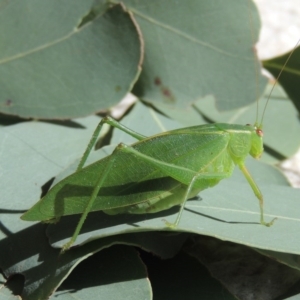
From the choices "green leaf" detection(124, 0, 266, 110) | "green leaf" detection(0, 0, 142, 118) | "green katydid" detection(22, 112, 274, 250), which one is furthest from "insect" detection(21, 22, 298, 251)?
"green leaf" detection(124, 0, 266, 110)

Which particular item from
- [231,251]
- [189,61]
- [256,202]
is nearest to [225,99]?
[189,61]

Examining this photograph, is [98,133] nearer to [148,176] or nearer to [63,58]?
[148,176]

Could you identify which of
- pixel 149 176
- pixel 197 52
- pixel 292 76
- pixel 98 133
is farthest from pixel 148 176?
pixel 292 76

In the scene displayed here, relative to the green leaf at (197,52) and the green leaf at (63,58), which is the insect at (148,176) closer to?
the green leaf at (63,58)

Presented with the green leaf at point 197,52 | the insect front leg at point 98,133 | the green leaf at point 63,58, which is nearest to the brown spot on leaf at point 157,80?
the green leaf at point 197,52

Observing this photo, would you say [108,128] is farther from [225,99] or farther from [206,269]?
[206,269]
